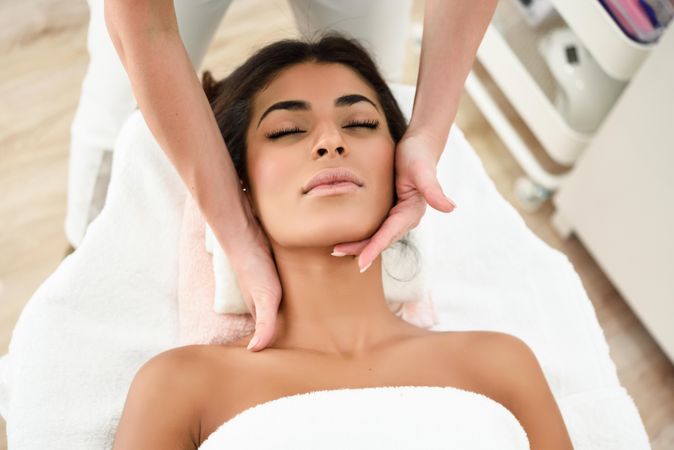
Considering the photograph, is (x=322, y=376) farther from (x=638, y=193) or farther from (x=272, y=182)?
(x=638, y=193)

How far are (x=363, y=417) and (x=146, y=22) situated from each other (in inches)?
25.4

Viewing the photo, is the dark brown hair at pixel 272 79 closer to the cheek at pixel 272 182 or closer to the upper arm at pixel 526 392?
the cheek at pixel 272 182

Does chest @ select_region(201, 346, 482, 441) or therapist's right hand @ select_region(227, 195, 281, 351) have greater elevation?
therapist's right hand @ select_region(227, 195, 281, 351)

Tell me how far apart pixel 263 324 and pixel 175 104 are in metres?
0.39

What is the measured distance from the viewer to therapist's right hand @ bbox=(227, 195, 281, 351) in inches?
38.0

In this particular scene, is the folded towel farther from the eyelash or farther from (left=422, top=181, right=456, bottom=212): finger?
the eyelash

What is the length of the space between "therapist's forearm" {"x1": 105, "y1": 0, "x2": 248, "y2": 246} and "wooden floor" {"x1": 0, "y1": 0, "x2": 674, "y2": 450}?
90cm

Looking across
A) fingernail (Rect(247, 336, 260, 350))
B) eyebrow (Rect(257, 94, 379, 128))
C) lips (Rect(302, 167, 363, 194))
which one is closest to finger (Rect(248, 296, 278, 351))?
fingernail (Rect(247, 336, 260, 350))

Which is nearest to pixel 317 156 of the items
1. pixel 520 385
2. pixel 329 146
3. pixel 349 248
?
pixel 329 146

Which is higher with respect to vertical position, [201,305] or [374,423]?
[374,423]

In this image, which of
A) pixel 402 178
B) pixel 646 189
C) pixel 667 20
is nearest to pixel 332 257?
pixel 402 178

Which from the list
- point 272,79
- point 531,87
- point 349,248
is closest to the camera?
point 349,248

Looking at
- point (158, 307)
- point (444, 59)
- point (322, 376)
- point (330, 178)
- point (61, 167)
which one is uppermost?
point (444, 59)

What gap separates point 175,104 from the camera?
0.87m
